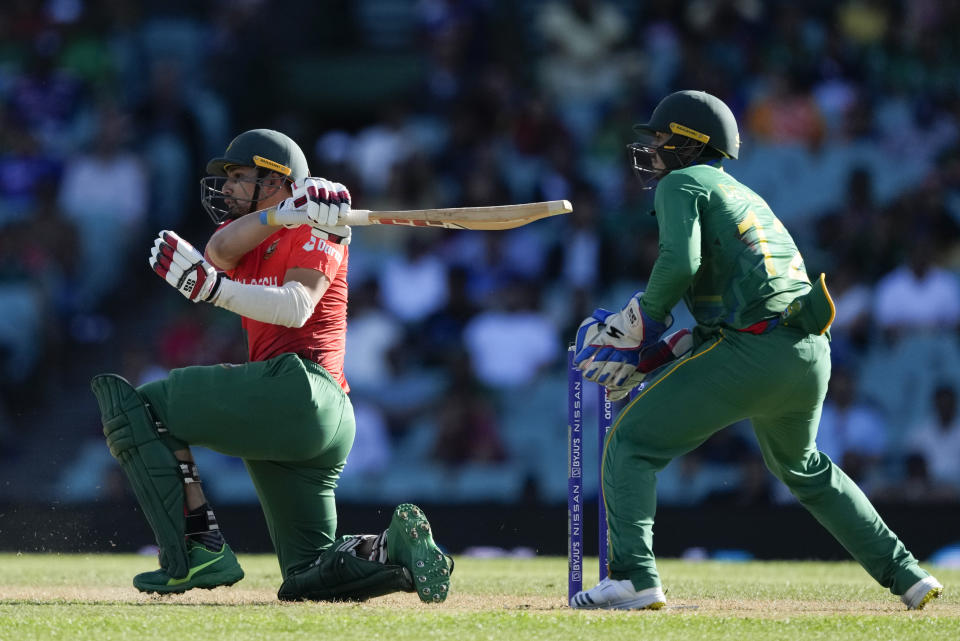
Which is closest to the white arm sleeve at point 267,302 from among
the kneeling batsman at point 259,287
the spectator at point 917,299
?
the kneeling batsman at point 259,287

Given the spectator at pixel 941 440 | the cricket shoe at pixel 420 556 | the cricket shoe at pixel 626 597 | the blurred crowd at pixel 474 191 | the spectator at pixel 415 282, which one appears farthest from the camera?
the spectator at pixel 415 282

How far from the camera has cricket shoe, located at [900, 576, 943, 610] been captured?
5742 mm

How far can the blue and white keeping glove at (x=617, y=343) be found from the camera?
5.61 m

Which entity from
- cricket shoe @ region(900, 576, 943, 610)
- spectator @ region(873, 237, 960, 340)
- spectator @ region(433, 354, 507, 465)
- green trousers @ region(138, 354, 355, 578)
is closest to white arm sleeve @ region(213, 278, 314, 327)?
green trousers @ region(138, 354, 355, 578)

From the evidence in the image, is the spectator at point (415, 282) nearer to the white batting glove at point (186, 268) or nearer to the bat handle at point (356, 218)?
the bat handle at point (356, 218)

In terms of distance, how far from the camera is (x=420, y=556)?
223 inches

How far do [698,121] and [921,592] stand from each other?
206cm

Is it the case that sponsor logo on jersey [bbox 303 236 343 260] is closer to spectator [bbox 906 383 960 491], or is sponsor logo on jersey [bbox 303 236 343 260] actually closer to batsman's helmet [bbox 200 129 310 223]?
batsman's helmet [bbox 200 129 310 223]

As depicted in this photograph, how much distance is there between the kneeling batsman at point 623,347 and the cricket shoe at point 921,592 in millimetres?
1296

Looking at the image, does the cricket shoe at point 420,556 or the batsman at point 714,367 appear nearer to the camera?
the batsman at point 714,367

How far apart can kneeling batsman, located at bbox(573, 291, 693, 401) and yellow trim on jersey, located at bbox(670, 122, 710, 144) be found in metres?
0.71

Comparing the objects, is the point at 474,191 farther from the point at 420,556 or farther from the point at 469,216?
the point at 420,556

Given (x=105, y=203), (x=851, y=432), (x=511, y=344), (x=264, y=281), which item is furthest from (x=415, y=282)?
(x=264, y=281)

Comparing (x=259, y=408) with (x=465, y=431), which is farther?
(x=465, y=431)
